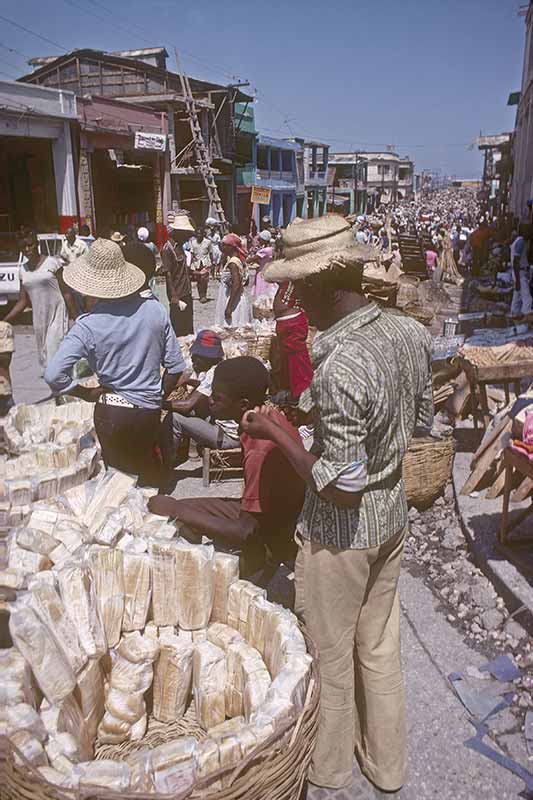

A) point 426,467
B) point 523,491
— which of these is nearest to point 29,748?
point 523,491

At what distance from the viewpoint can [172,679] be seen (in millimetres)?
2270

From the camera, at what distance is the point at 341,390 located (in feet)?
6.05

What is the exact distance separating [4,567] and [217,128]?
31.2 m

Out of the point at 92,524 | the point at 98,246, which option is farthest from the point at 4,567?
the point at 98,246

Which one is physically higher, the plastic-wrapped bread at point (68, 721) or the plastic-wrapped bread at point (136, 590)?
the plastic-wrapped bread at point (136, 590)

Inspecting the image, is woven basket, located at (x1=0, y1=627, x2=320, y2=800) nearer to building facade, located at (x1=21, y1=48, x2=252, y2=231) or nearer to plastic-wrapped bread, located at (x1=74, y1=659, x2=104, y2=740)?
plastic-wrapped bread, located at (x1=74, y1=659, x2=104, y2=740)

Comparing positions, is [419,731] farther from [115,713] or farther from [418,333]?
[418,333]

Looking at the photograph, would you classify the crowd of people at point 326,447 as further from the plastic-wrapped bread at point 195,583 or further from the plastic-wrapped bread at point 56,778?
the plastic-wrapped bread at point 56,778

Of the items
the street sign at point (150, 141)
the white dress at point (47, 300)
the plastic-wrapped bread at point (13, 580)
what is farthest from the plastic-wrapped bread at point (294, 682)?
the street sign at point (150, 141)

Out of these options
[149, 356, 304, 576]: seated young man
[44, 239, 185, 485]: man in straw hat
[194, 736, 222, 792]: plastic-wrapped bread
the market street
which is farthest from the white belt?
[194, 736, 222, 792]: plastic-wrapped bread

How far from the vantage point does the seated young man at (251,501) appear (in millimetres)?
2773

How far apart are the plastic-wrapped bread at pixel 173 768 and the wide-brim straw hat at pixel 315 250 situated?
1.32 meters

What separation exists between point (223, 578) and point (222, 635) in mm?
196

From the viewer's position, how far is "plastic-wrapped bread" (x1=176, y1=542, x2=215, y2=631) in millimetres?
2279
